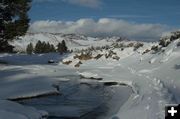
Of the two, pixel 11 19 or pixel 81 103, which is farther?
pixel 11 19

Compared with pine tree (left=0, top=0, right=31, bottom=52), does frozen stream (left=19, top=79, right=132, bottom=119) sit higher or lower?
lower

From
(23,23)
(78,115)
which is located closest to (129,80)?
(23,23)

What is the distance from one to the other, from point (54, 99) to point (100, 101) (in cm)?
287

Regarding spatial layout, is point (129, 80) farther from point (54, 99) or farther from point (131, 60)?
point (131, 60)

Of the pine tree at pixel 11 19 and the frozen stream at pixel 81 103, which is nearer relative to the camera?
the frozen stream at pixel 81 103

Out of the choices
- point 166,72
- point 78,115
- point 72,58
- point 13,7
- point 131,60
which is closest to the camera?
point 78,115

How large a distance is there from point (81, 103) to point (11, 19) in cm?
2033

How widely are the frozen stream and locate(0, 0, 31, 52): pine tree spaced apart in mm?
12868

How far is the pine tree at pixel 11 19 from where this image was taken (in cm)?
3666

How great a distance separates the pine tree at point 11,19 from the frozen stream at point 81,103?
12868mm

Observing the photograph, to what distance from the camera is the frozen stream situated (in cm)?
1683

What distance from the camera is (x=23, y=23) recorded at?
3806cm

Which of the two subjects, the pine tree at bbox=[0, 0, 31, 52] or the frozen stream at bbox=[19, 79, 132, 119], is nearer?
the frozen stream at bbox=[19, 79, 132, 119]

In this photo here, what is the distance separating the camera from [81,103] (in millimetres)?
20688
